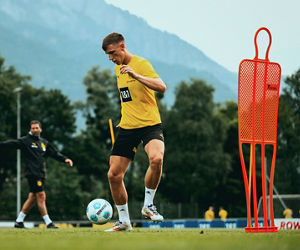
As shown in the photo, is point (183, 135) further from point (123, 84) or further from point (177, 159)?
point (123, 84)

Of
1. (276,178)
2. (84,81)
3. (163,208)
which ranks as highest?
(84,81)

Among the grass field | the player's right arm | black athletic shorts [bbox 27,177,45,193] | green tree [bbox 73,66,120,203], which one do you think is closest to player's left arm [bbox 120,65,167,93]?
the grass field

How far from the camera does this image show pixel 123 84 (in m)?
8.39

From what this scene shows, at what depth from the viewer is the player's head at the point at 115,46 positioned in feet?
26.9

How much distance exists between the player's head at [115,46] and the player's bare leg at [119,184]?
1355 millimetres

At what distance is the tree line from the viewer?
5778 cm

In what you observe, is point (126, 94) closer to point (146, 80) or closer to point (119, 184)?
point (146, 80)

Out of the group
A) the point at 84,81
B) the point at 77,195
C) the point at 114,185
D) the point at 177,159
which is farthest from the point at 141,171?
the point at 114,185

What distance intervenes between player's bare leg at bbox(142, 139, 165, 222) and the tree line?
4785cm

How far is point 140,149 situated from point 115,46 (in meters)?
49.4

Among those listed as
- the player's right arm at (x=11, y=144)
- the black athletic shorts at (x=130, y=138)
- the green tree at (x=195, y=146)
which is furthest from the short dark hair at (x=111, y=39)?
the green tree at (x=195, y=146)

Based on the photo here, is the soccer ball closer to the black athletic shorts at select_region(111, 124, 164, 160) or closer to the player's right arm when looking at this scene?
the black athletic shorts at select_region(111, 124, 164, 160)

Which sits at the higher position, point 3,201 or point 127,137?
point 127,137

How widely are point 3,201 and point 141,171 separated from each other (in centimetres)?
1441
